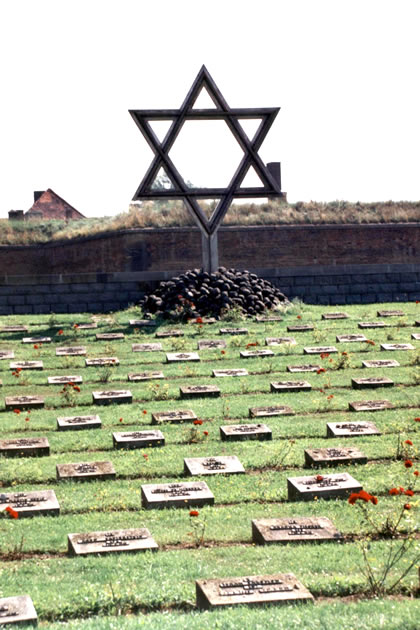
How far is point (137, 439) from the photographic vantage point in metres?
8.66

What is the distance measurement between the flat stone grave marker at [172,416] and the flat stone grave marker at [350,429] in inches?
58.3

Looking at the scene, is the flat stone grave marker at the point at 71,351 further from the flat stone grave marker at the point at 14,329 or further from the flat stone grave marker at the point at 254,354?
the flat stone grave marker at the point at 254,354

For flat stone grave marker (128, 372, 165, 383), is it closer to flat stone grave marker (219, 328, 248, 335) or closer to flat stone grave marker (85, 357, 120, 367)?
flat stone grave marker (85, 357, 120, 367)

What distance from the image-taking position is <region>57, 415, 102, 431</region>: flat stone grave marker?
9445 mm

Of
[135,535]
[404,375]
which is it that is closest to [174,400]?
[404,375]

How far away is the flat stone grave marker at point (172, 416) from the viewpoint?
31.4 feet

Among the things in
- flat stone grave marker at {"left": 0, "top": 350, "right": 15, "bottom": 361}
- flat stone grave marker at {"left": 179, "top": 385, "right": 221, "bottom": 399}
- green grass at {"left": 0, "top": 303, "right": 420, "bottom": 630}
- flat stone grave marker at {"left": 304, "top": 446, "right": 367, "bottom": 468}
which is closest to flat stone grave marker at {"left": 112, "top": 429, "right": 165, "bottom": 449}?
green grass at {"left": 0, "top": 303, "right": 420, "bottom": 630}

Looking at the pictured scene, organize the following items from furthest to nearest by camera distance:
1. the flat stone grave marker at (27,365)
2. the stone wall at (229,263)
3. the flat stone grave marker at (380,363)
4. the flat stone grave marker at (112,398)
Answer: the stone wall at (229,263) → the flat stone grave marker at (27,365) → the flat stone grave marker at (380,363) → the flat stone grave marker at (112,398)

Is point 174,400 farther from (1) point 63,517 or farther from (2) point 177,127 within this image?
(2) point 177,127

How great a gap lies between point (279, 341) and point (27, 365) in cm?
358

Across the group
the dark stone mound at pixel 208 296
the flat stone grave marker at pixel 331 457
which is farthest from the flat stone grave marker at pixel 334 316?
the flat stone grave marker at pixel 331 457

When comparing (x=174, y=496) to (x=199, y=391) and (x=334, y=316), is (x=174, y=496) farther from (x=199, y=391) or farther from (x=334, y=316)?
(x=334, y=316)

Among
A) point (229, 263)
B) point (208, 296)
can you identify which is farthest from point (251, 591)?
point (229, 263)

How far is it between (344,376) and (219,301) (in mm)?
4905
